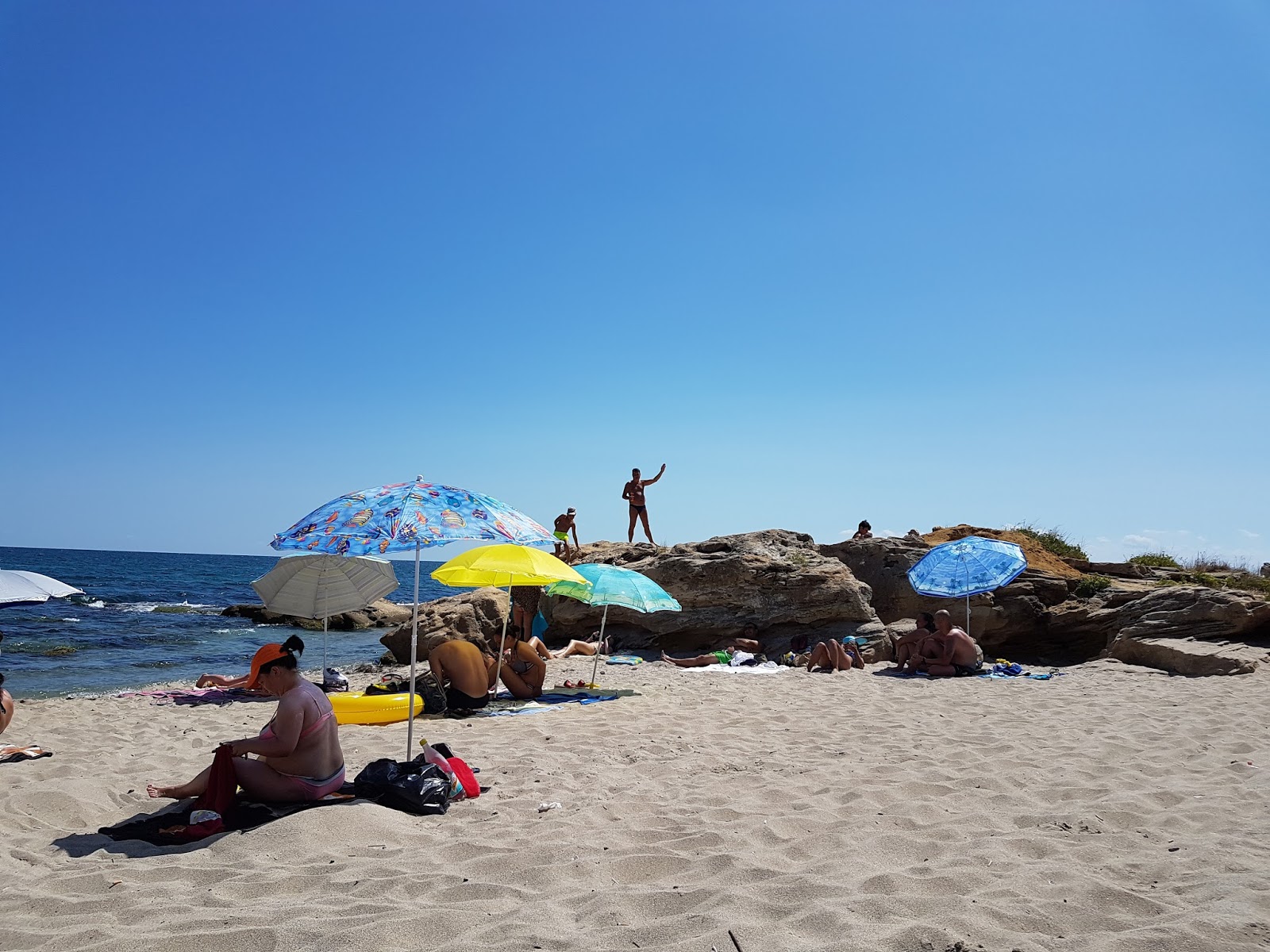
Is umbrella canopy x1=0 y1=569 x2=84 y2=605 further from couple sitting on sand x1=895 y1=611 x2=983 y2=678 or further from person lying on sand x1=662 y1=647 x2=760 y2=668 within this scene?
couple sitting on sand x1=895 y1=611 x2=983 y2=678

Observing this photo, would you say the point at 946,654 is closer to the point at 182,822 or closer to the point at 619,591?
the point at 619,591

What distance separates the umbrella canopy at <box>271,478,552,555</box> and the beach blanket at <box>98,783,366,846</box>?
154 cm

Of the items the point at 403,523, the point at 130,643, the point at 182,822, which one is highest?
the point at 403,523

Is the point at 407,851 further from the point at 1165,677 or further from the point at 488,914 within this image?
the point at 1165,677

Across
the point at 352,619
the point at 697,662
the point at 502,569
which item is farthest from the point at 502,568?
Result: the point at 352,619

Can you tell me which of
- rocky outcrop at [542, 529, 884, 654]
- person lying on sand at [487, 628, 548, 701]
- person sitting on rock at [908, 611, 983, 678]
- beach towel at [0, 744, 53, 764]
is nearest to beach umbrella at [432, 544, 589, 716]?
person lying on sand at [487, 628, 548, 701]

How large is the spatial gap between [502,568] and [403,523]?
8.95 ft

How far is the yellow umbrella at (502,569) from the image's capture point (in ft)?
26.6

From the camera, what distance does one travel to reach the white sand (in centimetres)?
319

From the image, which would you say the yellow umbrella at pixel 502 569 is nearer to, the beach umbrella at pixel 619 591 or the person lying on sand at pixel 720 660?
the beach umbrella at pixel 619 591

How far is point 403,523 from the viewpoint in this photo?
5422 mm

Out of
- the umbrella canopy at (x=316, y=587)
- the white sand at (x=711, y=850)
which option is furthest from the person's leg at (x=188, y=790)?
the umbrella canopy at (x=316, y=587)

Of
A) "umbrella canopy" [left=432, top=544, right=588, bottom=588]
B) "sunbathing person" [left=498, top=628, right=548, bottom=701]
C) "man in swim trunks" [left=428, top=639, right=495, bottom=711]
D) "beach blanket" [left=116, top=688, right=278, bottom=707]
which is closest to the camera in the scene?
"umbrella canopy" [left=432, top=544, right=588, bottom=588]

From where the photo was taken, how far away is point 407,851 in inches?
168
